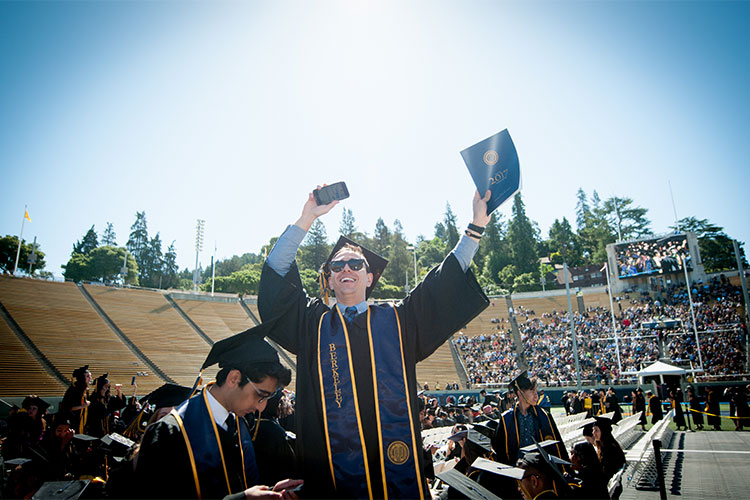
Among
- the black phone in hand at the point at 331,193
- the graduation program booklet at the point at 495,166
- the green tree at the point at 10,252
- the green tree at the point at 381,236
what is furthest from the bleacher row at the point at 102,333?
the green tree at the point at 381,236

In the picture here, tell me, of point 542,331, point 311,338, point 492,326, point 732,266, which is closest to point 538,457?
point 311,338

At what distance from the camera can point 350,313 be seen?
2.78 meters

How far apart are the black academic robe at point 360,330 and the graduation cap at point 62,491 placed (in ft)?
4.92

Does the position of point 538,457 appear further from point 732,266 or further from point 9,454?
point 732,266

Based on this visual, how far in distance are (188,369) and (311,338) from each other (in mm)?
31325

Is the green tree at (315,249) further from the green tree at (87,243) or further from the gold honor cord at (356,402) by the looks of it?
the gold honor cord at (356,402)

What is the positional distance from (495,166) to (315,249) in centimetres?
7486

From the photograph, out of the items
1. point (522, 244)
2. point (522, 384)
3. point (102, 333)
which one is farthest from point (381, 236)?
point (522, 384)

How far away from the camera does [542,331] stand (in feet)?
127

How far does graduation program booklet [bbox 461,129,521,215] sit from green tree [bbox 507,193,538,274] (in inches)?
2782

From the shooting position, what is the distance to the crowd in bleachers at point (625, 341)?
30.5 metres

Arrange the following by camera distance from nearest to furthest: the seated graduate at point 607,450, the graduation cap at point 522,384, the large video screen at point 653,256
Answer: the seated graduate at point 607,450
the graduation cap at point 522,384
the large video screen at point 653,256

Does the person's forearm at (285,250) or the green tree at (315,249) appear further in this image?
the green tree at (315,249)

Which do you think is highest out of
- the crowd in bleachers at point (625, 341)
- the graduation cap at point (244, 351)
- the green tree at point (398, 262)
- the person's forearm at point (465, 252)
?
the green tree at point (398, 262)
